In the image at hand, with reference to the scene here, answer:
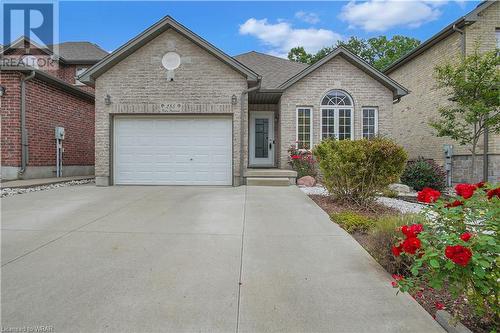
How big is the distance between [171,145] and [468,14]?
11.6 meters

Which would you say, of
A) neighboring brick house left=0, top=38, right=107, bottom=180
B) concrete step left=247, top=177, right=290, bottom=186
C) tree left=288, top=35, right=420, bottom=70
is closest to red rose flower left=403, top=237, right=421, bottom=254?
concrete step left=247, top=177, right=290, bottom=186

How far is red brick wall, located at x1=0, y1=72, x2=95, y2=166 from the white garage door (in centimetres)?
322

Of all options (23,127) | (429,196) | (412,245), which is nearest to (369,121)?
(429,196)

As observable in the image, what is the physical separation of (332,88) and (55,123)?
10.9 m

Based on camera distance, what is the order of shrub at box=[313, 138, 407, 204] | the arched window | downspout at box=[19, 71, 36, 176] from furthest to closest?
the arched window < downspout at box=[19, 71, 36, 176] < shrub at box=[313, 138, 407, 204]

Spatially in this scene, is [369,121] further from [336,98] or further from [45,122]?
[45,122]

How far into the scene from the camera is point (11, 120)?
33.6 ft

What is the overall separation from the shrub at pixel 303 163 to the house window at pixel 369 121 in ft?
8.21

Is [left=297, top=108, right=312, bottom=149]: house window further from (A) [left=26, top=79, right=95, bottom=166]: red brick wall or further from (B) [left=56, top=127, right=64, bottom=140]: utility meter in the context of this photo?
(A) [left=26, top=79, right=95, bottom=166]: red brick wall

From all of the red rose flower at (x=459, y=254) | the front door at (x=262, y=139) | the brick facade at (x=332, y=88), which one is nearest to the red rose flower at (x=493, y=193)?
the red rose flower at (x=459, y=254)

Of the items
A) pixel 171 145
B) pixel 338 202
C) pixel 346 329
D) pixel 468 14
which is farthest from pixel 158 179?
pixel 468 14

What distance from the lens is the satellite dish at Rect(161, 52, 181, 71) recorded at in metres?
10.2

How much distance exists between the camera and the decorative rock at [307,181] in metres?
10.4

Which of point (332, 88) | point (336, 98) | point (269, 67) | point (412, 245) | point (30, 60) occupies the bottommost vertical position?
point (412, 245)
